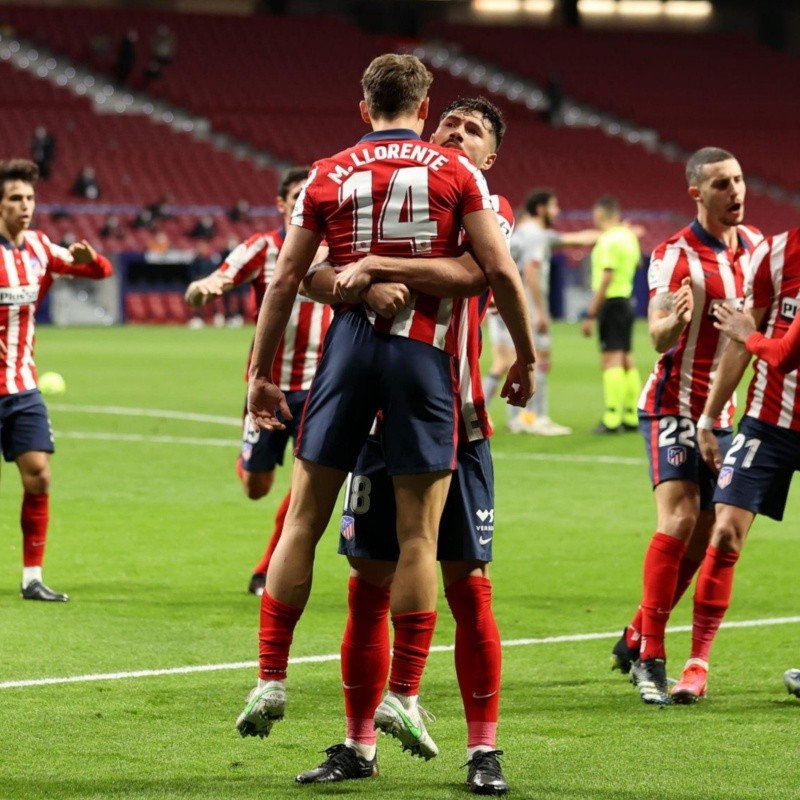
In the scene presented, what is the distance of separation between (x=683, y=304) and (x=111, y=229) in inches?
1144

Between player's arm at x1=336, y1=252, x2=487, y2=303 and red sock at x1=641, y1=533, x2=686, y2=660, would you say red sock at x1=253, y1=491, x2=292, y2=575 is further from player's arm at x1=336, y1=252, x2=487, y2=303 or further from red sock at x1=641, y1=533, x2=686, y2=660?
player's arm at x1=336, y1=252, x2=487, y2=303

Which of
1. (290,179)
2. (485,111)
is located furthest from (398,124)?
(290,179)

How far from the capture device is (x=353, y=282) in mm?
4441

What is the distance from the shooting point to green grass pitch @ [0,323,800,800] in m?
4.77

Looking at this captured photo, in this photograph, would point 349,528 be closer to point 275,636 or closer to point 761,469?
point 275,636

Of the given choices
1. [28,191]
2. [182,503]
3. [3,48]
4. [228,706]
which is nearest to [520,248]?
[182,503]

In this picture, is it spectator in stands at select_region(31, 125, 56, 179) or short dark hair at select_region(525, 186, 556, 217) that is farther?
spectator in stands at select_region(31, 125, 56, 179)

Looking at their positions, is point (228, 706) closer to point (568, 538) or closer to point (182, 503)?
point (568, 538)

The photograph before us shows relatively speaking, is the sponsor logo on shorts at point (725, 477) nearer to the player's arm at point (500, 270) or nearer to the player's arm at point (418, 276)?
the player's arm at point (500, 270)

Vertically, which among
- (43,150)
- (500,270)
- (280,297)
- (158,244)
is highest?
(43,150)

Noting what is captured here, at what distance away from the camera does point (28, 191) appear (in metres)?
7.79

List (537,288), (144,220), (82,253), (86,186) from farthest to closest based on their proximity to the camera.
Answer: (86,186) < (144,220) < (537,288) < (82,253)

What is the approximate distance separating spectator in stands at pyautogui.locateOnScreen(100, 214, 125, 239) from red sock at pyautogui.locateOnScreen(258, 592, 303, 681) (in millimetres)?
30000

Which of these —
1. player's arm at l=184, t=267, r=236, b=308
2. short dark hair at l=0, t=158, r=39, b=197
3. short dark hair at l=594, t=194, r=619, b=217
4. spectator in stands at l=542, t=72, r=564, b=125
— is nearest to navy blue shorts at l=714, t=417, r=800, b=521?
player's arm at l=184, t=267, r=236, b=308
